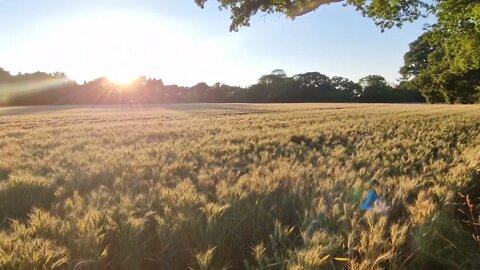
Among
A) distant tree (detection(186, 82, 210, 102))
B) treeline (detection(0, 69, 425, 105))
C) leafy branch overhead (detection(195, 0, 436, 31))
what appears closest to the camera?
leafy branch overhead (detection(195, 0, 436, 31))

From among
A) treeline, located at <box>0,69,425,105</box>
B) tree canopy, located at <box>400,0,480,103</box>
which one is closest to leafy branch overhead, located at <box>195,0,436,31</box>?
tree canopy, located at <box>400,0,480,103</box>

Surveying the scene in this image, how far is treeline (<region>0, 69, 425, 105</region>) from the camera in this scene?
92.5 m

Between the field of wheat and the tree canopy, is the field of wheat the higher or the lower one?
the lower one

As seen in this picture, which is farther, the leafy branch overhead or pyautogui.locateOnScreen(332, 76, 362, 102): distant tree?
pyautogui.locateOnScreen(332, 76, 362, 102): distant tree

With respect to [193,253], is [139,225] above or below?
above

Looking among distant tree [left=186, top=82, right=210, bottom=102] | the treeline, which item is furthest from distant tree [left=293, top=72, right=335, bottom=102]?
distant tree [left=186, top=82, right=210, bottom=102]

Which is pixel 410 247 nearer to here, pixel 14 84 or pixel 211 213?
pixel 211 213

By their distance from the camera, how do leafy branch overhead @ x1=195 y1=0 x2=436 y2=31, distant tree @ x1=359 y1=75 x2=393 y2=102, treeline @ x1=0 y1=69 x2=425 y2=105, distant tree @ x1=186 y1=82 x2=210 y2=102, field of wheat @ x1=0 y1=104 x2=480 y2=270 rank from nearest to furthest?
field of wheat @ x1=0 y1=104 x2=480 y2=270, leafy branch overhead @ x1=195 y1=0 x2=436 y2=31, treeline @ x1=0 y1=69 x2=425 y2=105, distant tree @ x1=359 y1=75 x2=393 y2=102, distant tree @ x1=186 y1=82 x2=210 y2=102

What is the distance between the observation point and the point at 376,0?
51.5 ft

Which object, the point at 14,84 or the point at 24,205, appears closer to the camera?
the point at 24,205

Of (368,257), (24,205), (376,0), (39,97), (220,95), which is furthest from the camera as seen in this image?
(220,95)

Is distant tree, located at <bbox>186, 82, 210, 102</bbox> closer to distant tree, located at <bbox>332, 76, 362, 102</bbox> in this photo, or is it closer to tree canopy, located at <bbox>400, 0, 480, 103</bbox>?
distant tree, located at <bbox>332, 76, 362, 102</bbox>

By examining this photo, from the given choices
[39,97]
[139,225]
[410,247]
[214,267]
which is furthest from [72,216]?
[39,97]

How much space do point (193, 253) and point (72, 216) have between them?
3.06ft
